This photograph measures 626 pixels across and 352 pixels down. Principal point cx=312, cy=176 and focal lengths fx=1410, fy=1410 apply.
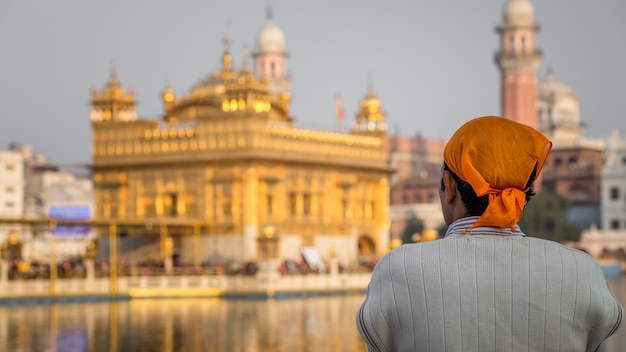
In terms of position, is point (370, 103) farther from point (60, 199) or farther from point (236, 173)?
point (60, 199)

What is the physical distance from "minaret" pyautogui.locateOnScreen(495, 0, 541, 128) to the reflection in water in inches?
1915

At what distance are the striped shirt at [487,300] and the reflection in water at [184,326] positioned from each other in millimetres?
15916

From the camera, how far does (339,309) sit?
30.4m

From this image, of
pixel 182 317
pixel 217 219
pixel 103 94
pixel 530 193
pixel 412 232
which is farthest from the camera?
pixel 412 232

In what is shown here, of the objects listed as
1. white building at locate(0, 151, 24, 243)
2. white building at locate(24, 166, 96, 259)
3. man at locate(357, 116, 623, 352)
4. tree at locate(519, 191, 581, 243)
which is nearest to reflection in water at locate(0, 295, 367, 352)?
man at locate(357, 116, 623, 352)

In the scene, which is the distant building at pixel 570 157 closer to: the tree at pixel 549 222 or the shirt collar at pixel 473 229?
the tree at pixel 549 222

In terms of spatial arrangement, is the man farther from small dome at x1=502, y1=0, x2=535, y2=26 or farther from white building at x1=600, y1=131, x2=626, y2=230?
small dome at x1=502, y1=0, x2=535, y2=26

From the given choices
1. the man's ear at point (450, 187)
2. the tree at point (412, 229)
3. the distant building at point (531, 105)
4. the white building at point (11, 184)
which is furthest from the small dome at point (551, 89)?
the man's ear at point (450, 187)

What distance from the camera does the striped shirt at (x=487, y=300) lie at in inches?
128

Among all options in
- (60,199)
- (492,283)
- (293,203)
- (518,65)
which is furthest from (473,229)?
(518,65)

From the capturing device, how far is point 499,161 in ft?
10.8

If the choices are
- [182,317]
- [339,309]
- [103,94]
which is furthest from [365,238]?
[182,317]

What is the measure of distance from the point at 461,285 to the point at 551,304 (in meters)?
0.21

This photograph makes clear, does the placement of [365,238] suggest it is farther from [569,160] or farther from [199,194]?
[569,160]
